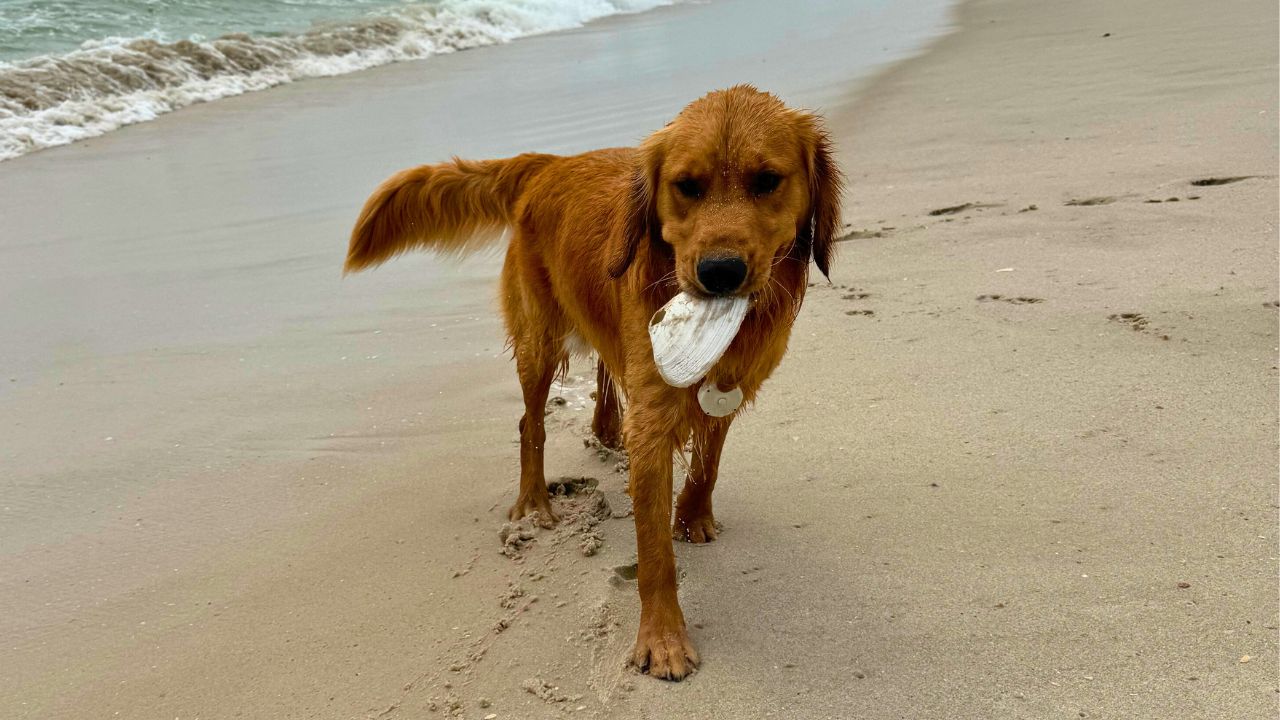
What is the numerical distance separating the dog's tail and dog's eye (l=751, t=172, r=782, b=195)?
4.59 feet

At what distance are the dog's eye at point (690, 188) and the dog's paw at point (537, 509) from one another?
50.7 inches

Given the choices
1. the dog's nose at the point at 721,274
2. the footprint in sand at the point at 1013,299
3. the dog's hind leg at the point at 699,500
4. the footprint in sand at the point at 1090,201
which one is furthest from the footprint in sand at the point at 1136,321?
the dog's nose at the point at 721,274

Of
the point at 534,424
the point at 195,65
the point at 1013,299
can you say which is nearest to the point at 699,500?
the point at 534,424

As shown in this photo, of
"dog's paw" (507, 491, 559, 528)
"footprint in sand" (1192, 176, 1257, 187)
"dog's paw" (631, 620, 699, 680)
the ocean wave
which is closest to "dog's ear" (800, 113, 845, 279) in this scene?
"dog's paw" (631, 620, 699, 680)

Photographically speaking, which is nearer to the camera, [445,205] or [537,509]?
[537,509]

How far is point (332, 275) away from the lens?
5.52 meters

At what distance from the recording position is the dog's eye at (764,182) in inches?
104

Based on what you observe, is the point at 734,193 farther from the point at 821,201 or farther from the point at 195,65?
the point at 195,65

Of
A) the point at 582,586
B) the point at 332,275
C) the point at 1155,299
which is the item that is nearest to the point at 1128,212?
the point at 1155,299

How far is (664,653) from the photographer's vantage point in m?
2.62

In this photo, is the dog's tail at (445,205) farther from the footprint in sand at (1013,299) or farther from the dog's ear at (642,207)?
the footprint in sand at (1013,299)

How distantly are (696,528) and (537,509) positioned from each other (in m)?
0.56

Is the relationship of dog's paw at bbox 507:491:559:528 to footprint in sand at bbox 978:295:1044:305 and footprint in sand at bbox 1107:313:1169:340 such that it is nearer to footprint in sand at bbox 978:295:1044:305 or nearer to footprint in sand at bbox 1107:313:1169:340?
footprint in sand at bbox 978:295:1044:305

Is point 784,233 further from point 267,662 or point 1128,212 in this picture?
point 1128,212
